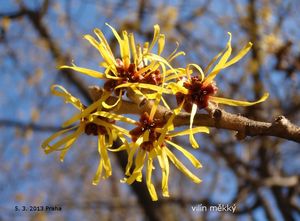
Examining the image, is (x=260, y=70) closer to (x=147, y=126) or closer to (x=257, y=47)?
(x=257, y=47)

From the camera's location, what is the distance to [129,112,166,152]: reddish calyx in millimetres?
1307

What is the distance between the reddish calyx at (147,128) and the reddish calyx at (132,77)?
0.12m

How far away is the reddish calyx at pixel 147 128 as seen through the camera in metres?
1.31

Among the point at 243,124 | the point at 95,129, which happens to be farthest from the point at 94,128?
the point at 243,124

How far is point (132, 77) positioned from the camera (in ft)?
4.45

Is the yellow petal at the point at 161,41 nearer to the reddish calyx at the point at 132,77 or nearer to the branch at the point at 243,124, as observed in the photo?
the reddish calyx at the point at 132,77

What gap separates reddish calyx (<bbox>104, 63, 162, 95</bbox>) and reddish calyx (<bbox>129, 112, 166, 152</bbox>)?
12 cm

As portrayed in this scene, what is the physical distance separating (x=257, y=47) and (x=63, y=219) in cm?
499

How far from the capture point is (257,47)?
Result: 172 inches

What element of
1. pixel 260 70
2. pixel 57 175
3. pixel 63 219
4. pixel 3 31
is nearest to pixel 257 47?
pixel 260 70

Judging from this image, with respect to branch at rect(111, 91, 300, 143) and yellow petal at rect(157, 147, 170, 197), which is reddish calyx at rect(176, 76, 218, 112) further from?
yellow petal at rect(157, 147, 170, 197)

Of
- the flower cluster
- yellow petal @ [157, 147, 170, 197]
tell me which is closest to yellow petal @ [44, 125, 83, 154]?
the flower cluster

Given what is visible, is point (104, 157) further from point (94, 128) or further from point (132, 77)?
point (132, 77)

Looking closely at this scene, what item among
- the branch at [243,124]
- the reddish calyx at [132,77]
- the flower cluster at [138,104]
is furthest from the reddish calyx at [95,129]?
the branch at [243,124]
